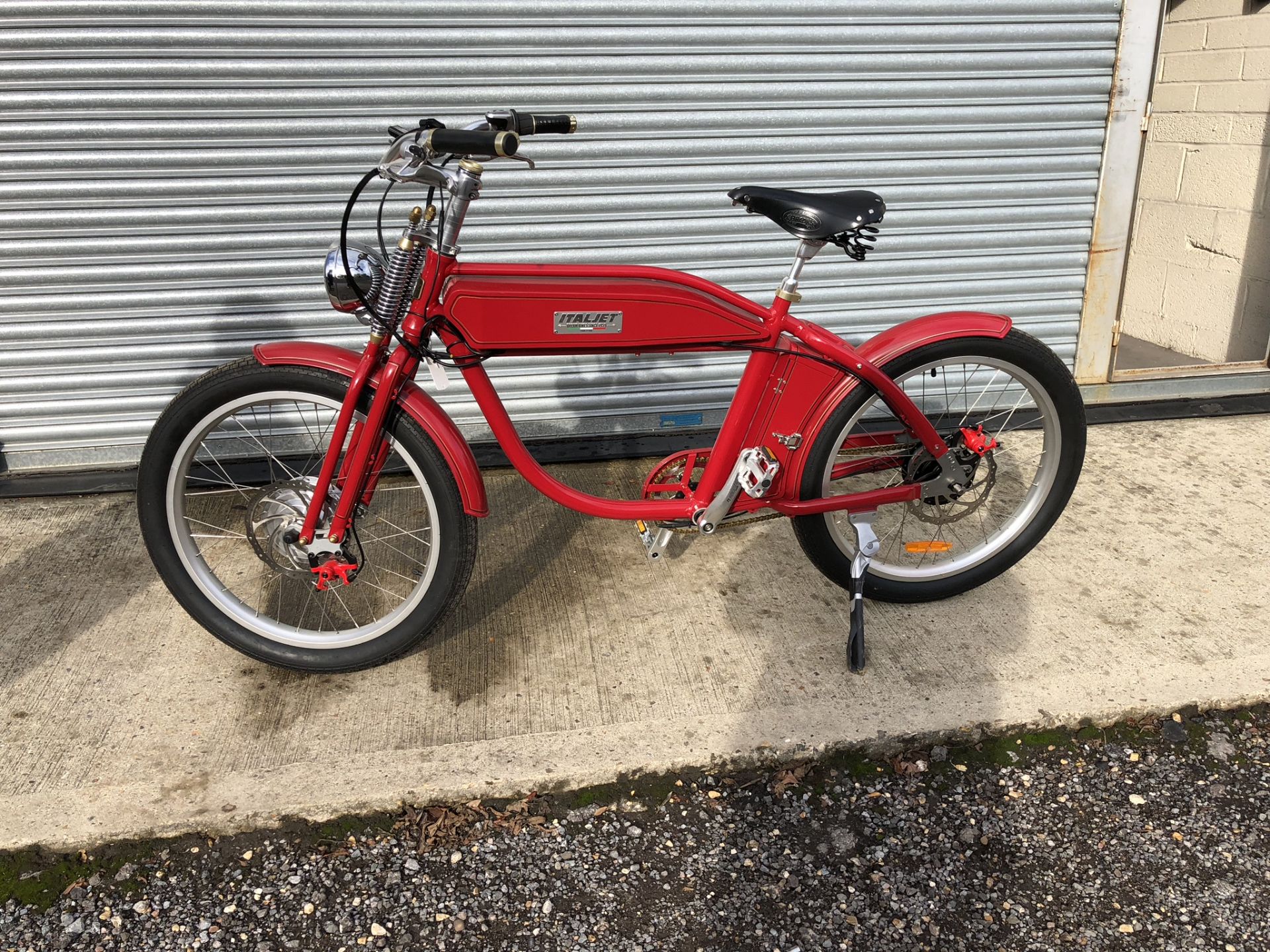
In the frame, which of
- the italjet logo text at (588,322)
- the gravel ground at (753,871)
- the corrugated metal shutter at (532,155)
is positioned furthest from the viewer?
the corrugated metal shutter at (532,155)

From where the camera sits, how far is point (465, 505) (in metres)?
2.58

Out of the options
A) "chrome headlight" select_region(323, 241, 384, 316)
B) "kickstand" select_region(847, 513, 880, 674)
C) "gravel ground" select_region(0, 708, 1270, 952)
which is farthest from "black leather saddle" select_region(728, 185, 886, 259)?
"gravel ground" select_region(0, 708, 1270, 952)

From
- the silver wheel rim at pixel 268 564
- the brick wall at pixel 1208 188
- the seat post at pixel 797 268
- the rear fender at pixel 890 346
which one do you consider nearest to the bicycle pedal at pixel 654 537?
the rear fender at pixel 890 346

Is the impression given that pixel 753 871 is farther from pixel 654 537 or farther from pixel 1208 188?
pixel 1208 188

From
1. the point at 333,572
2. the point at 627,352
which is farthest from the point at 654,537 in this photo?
the point at 333,572

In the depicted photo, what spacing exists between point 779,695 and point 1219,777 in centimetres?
111

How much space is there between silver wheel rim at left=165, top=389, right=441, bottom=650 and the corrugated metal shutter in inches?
15.2

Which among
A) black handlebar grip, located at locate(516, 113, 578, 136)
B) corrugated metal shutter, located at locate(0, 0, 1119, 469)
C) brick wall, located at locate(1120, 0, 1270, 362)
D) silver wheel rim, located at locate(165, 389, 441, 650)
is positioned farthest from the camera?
brick wall, located at locate(1120, 0, 1270, 362)

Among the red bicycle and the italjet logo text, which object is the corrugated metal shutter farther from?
the italjet logo text

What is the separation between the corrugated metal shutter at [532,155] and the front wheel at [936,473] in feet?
3.59

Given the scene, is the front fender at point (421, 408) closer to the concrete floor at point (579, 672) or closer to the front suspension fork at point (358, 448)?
the front suspension fork at point (358, 448)

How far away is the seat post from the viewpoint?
8.38 feet

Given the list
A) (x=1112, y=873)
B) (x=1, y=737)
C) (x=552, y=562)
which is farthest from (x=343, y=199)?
(x=1112, y=873)

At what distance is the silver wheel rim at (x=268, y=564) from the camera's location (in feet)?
8.60
